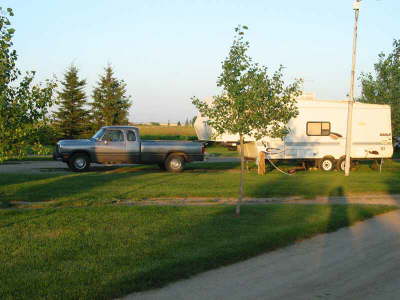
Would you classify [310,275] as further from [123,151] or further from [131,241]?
[123,151]

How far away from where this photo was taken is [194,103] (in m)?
12.6

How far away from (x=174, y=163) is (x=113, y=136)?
298 centimetres

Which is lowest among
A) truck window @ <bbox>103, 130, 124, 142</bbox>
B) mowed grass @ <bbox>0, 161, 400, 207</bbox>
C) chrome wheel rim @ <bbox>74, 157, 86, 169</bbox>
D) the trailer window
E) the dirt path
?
the dirt path

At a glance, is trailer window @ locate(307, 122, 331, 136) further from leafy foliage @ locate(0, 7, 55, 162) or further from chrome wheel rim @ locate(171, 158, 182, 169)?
leafy foliage @ locate(0, 7, 55, 162)

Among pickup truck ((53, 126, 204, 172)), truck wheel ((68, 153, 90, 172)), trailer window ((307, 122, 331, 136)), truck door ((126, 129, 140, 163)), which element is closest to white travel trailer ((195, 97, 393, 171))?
trailer window ((307, 122, 331, 136))

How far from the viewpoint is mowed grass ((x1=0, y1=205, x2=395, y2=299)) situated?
6.64 meters

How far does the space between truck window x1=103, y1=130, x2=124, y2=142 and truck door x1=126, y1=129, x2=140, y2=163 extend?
310mm

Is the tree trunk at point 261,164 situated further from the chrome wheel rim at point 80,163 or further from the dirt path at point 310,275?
the dirt path at point 310,275

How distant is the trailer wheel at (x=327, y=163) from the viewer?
25125mm

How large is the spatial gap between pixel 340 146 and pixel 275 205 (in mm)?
12461

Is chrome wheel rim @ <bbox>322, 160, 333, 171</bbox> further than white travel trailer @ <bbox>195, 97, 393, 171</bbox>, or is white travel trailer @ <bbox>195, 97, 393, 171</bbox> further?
chrome wheel rim @ <bbox>322, 160, 333, 171</bbox>

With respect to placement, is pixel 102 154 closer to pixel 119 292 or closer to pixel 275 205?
pixel 275 205

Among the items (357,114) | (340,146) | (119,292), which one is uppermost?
(357,114)

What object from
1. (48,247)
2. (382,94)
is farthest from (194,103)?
(382,94)
